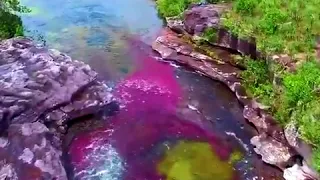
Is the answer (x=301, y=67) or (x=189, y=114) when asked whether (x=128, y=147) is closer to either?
(x=189, y=114)

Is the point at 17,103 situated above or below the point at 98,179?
above

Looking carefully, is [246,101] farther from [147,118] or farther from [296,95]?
[147,118]

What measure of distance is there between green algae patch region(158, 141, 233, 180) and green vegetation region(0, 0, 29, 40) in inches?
701

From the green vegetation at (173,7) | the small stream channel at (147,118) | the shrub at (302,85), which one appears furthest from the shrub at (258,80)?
the green vegetation at (173,7)

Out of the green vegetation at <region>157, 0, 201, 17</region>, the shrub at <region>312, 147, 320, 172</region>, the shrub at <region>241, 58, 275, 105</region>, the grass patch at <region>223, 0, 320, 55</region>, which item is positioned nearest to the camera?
the shrub at <region>312, 147, 320, 172</region>

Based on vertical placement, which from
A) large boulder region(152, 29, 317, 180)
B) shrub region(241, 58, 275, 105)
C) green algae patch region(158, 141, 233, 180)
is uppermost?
shrub region(241, 58, 275, 105)

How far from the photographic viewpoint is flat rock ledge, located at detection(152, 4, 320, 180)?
26.2 meters

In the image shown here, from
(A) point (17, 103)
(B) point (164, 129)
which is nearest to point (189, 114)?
(B) point (164, 129)

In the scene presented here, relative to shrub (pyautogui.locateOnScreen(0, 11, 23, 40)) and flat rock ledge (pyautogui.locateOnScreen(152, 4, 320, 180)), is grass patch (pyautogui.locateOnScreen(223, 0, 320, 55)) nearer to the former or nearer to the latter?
flat rock ledge (pyautogui.locateOnScreen(152, 4, 320, 180))

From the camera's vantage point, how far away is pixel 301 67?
97.6 ft

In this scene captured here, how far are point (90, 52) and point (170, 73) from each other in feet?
24.6

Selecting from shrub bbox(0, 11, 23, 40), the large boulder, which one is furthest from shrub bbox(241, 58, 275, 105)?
shrub bbox(0, 11, 23, 40)

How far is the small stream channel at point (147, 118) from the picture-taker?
86.9 feet

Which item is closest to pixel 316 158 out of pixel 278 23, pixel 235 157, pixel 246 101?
pixel 235 157
